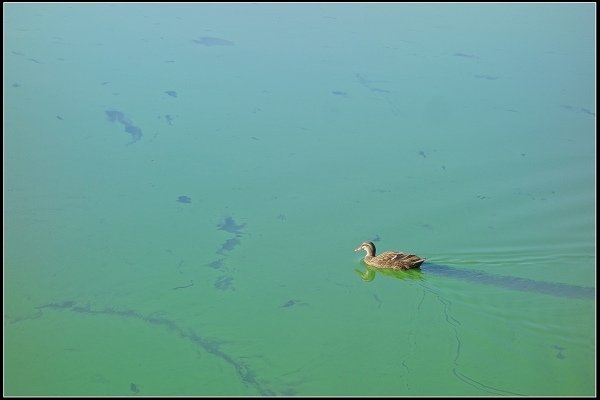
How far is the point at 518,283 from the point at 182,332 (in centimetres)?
170

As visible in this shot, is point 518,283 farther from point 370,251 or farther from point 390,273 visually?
point 370,251

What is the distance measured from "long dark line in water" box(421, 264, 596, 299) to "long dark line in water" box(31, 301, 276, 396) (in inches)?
49.2

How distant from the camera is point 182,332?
11.7ft

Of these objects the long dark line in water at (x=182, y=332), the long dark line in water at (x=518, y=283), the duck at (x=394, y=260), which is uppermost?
the duck at (x=394, y=260)

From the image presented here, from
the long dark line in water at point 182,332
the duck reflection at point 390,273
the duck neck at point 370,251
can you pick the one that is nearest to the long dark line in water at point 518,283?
the duck reflection at point 390,273

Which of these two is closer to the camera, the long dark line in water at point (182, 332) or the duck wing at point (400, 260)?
the long dark line in water at point (182, 332)

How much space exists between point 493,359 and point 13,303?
7.11 feet

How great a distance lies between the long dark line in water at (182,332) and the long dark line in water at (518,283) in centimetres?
125

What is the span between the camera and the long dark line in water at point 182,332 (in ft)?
10.8

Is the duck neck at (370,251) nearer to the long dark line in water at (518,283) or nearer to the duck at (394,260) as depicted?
the duck at (394,260)

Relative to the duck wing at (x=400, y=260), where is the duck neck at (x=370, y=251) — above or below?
above

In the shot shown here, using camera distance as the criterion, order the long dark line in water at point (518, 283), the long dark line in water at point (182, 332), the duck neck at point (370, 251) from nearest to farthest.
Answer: the long dark line in water at point (182, 332) → the long dark line in water at point (518, 283) → the duck neck at point (370, 251)

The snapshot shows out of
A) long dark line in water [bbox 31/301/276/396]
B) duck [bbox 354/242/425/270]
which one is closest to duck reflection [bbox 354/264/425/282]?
duck [bbox 354/242/425/270]

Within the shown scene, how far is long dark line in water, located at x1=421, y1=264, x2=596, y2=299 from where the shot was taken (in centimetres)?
403
